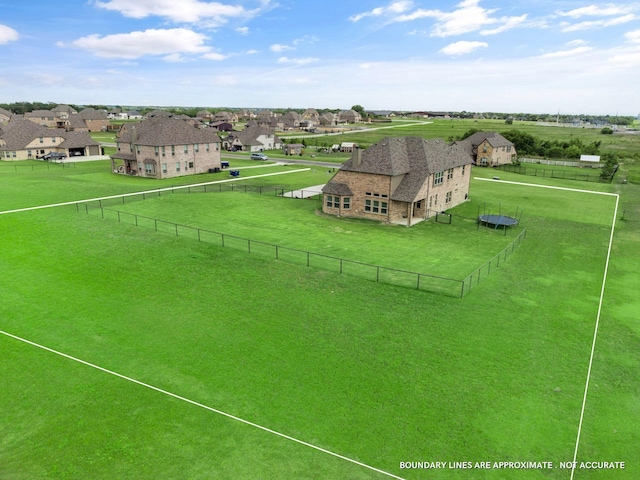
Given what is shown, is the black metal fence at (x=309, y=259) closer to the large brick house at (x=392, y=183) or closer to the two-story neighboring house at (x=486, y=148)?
the large brick house at (x=392, y=183)

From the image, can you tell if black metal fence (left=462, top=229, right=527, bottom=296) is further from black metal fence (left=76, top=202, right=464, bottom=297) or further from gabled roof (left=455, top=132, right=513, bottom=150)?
gabled roof (left=455, top=132, right=513, bottom=150)

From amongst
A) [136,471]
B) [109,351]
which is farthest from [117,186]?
[136,471]

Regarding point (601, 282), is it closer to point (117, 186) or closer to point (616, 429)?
point (616, 429)

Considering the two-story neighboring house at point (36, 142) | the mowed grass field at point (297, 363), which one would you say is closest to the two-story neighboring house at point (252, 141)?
the two-story neighboring house at point (36, 142)

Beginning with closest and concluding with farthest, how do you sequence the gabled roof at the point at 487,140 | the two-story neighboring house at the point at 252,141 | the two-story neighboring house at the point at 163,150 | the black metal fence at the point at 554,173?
the two-story neighboring house at the point at 163,150, the black metal fence at the point at 554,173, the gabled roof at the point at 487,140, the two-story neighboring house at the point at 252,141

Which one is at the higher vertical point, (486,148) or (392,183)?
(486,148)

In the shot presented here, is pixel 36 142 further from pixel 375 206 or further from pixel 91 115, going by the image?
pixel 375 206
